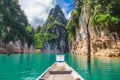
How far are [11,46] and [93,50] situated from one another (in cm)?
7229

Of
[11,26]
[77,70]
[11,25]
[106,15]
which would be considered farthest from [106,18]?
[11,25]

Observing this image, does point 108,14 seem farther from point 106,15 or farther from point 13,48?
point 13,48

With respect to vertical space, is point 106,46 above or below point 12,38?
below

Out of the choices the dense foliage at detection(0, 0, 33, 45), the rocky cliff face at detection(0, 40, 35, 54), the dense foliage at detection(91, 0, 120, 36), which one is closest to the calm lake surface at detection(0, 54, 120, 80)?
the dense foliage at detection(91, 0, 120, 36)

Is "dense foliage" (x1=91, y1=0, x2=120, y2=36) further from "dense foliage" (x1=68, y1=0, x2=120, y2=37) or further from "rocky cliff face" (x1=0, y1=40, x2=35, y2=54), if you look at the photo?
"rocky cliff face" (x1=0, y1=40, x2=35, y2=54)

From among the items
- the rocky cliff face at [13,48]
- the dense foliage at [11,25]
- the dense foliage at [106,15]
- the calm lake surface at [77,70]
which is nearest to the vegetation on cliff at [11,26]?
the dense foliage at [11,25]

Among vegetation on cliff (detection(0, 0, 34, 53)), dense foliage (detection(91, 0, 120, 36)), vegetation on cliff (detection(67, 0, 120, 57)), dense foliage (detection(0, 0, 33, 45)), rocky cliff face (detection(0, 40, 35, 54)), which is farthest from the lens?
dense foliage (detection(0, 0, 33, 45))

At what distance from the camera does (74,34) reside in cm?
11019

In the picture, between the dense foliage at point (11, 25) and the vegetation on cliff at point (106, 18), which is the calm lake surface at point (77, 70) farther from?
the dense foliage at point (11, 25)

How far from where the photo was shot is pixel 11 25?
145 m

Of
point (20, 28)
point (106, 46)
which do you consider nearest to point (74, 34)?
point (106, 46)

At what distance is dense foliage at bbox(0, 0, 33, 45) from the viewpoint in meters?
134

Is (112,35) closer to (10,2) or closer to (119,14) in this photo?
(119,14)

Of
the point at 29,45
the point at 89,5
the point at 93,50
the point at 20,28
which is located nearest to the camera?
the point at 89,5
